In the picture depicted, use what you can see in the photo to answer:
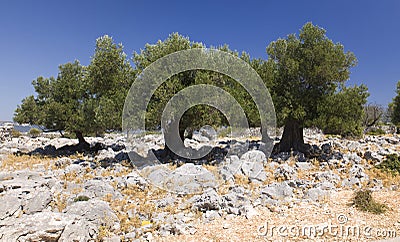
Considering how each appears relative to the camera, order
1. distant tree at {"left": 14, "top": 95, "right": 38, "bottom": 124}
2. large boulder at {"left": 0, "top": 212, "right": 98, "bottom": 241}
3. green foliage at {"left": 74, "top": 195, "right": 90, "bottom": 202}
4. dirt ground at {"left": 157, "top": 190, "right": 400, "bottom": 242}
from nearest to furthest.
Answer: large boulder at {"left": 0, "top": 212, "right": 98, "bottom": 241}, dirt ground at {"left": 157, "top": 190, "right": 400, "bottom": 242}, green foliage at {"left": 74, "top": 195, "right": 90, "bottom": 202}, distant tree at {"left": 14, "top": 95, "right": 38, "bottom": 124}

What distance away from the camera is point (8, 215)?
25.9 feet

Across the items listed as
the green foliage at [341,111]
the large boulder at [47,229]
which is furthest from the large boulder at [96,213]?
Result: the green foliage at [341,111]

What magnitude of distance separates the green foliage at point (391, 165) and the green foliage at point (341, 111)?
8.23 feet

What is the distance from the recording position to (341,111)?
15.6 metres

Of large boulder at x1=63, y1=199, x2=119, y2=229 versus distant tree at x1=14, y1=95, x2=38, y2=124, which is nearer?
large boulder at x1=63, y1=199, x2=119, y2=229

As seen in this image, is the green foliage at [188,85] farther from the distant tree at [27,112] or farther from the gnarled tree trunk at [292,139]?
the distant tree at [27,112]

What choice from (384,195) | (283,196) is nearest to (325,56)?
(384,195)

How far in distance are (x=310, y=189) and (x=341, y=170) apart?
15.7 ft

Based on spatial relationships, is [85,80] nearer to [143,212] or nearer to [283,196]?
[143,212]

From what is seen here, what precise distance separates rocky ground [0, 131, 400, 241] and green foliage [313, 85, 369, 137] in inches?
87.1

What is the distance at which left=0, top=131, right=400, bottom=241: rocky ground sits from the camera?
7.15 meters

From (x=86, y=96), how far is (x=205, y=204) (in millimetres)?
17096

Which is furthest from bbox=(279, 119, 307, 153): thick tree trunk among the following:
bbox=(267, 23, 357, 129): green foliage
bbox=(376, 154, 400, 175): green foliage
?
bbox=(376, 154, 400, 175): green foliage

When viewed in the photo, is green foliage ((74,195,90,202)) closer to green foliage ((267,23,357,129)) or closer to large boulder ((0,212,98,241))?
large boulder ((0,212,98,241))
